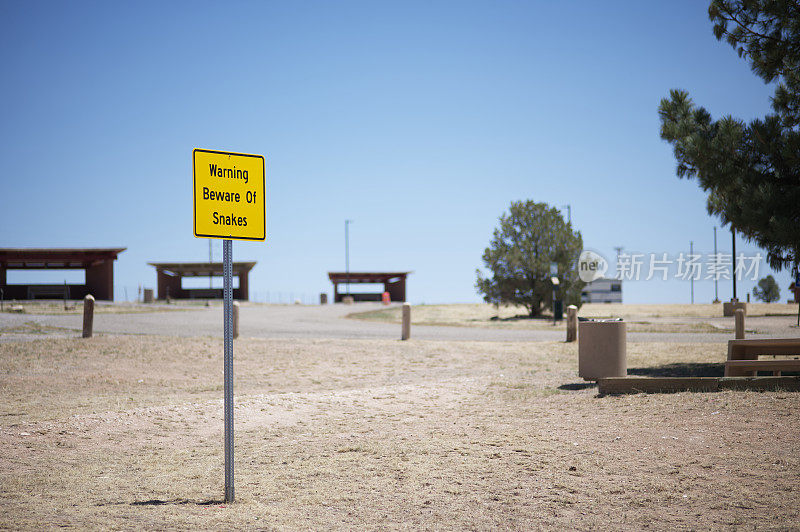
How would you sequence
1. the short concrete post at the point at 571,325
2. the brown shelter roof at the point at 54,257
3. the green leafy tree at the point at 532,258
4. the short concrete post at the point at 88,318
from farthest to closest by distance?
the brown shelter roof at the point at 54,257, the green leafy tree at the point at 532,258, the short concrete post at the point at 571,325, the short concrete post at the point at 88,318

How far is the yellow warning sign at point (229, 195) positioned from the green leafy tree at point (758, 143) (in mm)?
9568

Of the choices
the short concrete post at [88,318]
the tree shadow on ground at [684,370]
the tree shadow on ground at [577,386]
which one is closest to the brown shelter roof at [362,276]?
the short concrete post at [88,318]

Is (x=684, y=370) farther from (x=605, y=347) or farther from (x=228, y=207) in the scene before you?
(x=228, y=207)

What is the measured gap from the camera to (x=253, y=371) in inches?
529

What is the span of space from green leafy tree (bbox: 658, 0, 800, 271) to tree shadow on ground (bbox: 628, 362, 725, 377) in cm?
252

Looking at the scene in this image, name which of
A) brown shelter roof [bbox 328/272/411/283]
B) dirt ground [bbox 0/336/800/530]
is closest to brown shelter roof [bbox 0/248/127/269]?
brown shelter roof [bbox 328/272/411/283]

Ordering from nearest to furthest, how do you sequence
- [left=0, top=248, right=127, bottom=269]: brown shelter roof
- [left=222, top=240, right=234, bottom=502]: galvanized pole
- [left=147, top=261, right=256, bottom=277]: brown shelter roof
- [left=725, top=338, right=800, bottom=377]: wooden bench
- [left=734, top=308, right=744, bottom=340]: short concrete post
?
[left=222, top=240, right=234, bottom=502]: galvanized pole → [left=725, top=338, right=800, bottom=377]: wooden bench → [left=734, top=308, right=744, bottom=340]: short concrete post → [left=0, top=248, right=127, bottom=269]: brown shelter roof → [left=147, top=261, right=256, bottom=277]: brown shelter roof

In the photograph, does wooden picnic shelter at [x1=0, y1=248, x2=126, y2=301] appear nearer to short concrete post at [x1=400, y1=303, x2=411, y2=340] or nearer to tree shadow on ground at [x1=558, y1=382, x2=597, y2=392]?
short concrete post at [x1=400, y1=303, x2=411, y2=340]

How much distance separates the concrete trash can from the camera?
34.5 feet

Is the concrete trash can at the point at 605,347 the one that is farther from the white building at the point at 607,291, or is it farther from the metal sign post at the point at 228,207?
the white building at the point at 607,291

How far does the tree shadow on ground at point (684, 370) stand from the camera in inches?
466

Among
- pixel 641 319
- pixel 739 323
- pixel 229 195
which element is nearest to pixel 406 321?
pixel 739 323

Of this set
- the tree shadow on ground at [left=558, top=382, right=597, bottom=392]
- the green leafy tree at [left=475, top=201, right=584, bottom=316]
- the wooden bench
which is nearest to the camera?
the wooden bench

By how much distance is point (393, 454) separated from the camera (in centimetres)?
669
